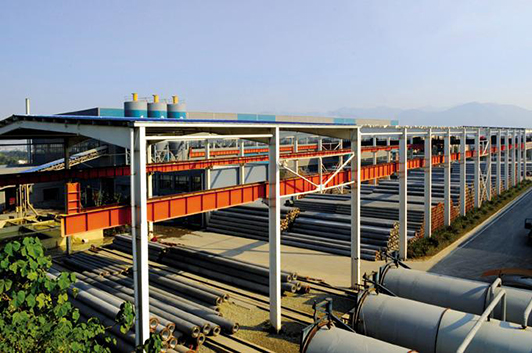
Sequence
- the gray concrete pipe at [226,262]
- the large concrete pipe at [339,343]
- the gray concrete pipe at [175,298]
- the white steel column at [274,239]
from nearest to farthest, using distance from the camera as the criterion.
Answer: the large concrete pipe at [339,343]
the white steel column at [274,239]
the gray concrete pipe at [175,298]
the gray concrete pipe at [226,262]

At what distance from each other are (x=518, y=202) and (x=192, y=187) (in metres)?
29.0

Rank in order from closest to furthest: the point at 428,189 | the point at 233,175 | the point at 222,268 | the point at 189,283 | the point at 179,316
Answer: the point at 179,316, the point at 189,283, the point at 222,268, the point at 428,189, the point at 233,175

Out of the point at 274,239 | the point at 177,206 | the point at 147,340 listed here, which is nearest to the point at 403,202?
the point at 274,239

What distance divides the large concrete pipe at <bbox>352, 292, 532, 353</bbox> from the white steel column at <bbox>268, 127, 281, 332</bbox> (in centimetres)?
289

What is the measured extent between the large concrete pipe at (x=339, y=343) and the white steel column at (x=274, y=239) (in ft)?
11.7

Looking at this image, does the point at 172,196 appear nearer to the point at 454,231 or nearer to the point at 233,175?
the point at 233,175

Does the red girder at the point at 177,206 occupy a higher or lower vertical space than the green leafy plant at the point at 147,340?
higher

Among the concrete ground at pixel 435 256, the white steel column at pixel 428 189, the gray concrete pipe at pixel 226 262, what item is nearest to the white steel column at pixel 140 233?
the gray concrete pipe at pixel 226 262

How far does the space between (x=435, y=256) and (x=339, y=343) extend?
14.4 metres

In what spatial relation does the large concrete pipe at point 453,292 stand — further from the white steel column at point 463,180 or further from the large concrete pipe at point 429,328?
the white steel column at point 463,180

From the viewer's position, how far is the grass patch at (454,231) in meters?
22.5

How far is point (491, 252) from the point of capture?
22.7 m

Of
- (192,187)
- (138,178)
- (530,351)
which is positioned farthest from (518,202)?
(138,178)

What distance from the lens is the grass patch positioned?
2253cm
